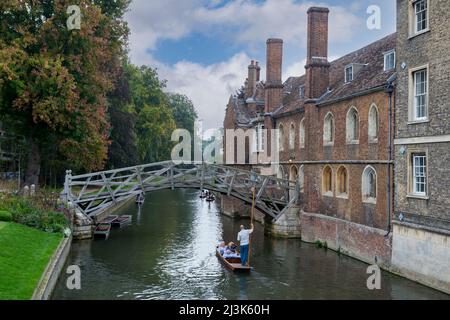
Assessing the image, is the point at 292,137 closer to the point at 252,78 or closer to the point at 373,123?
the point at 373,123

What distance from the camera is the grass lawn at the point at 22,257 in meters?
11.6

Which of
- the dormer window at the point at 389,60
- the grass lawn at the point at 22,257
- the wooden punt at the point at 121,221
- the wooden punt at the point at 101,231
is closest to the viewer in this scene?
the grass lawn at the point at 22,257

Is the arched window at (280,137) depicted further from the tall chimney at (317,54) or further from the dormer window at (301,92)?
the tall chimney at (317,54)

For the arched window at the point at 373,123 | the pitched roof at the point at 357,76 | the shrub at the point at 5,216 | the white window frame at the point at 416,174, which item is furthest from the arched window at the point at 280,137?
the shrub at the point at 5,216

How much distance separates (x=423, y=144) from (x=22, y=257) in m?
13.2

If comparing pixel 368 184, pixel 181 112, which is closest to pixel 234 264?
pixel 368 184

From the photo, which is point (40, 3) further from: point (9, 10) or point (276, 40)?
point (276, 40)

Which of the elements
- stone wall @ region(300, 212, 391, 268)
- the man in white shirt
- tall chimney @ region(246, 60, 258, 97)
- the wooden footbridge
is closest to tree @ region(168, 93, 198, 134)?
tall chimney @ region(246, 60, 258, 97)

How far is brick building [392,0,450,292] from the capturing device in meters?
14.2

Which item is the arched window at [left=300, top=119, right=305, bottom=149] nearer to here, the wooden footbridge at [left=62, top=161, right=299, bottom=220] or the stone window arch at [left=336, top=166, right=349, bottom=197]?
Result: the wooden footbridge at [left=62, top=161, right=299, bottom=220]

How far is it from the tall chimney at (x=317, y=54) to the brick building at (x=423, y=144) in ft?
23.2

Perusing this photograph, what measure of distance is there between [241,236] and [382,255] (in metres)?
5.27

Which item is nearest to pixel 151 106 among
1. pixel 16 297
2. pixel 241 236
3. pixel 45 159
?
pixel 45 159

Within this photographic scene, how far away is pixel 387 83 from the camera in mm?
17328
